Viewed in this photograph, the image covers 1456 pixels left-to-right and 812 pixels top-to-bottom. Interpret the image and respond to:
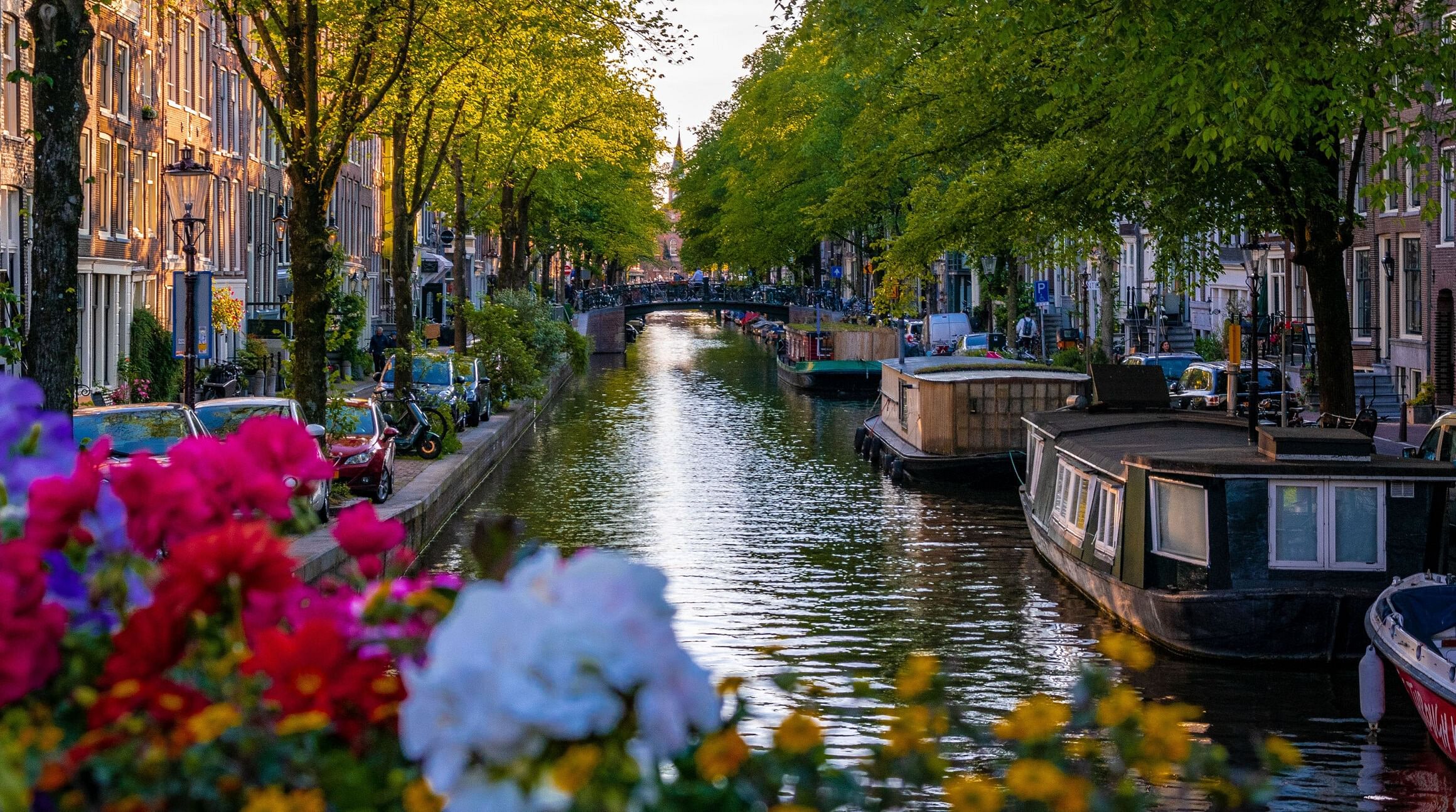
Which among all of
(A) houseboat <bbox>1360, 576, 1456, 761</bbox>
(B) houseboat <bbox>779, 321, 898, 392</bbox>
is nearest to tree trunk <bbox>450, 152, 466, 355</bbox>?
(B) houseboat <bbox>779, 321, 898, 392</bbox>

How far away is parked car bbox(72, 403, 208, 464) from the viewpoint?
18203 millimetres

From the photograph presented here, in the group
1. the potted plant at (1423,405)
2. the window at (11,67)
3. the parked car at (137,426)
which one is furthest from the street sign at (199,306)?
the potted plant at (1423,405)

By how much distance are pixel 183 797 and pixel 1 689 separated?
0.38 meters

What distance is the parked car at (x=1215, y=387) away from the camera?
34938mm

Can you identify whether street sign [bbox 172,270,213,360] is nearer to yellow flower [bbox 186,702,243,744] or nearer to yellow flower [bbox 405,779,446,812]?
yellow flower [bbox 186,702,243,744]

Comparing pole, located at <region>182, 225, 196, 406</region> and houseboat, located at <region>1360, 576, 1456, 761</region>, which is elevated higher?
pole, located at <region>182, 225, 196, 406</region>

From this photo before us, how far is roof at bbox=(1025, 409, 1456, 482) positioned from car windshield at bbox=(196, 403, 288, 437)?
368 inches

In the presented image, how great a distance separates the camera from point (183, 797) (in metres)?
3.06

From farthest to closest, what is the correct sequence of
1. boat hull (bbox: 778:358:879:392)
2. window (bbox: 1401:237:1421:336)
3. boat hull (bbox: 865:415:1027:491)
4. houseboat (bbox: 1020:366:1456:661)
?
boat hull (bbox: 778:358:879:392) < window (bbox: 1401:237:1421:336) < boat hull (bbox: 865:415:1027:491) < houseboat (bbox: 1020:366:1456:661)

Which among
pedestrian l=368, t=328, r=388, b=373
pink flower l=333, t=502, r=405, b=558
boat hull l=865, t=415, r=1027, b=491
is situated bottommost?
boat hull l=865, t=415, r=1027, b=491

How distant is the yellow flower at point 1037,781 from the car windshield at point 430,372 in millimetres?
34018

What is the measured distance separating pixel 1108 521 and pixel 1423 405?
2023 cm

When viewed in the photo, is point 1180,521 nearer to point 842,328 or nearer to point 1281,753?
point 1281,753

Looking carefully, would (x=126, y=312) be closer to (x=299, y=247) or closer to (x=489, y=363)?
(x=489, y=363)
